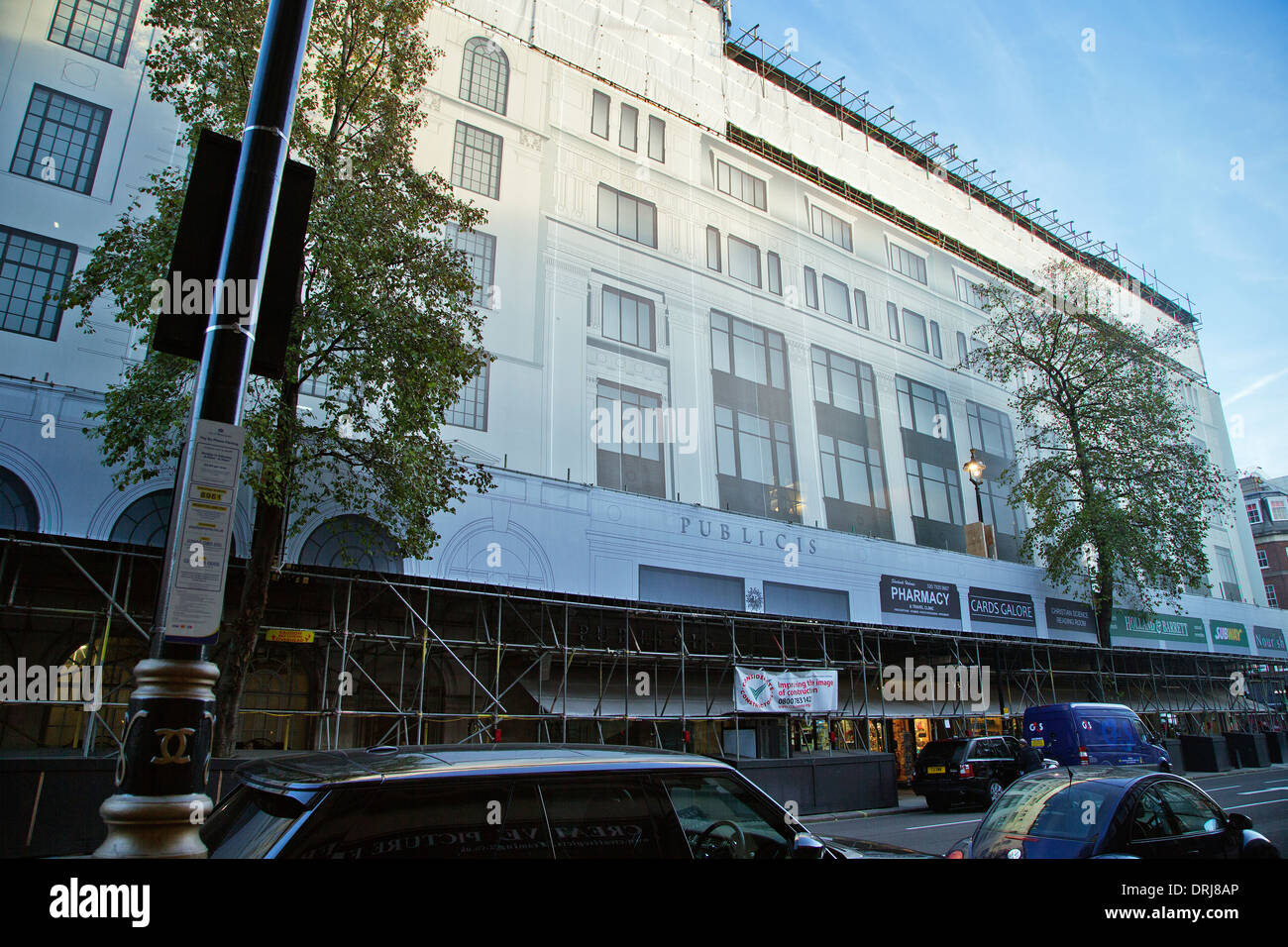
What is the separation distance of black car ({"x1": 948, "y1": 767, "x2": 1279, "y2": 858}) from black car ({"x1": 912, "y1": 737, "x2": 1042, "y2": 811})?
476 inches

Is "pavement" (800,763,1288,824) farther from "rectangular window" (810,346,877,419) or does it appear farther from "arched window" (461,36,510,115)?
"arched window" (461,36,510,115)

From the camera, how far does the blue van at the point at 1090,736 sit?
18109 mm

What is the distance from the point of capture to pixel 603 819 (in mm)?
3455

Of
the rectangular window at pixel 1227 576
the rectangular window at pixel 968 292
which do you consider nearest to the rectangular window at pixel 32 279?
the rectangular window at pixel 968 292

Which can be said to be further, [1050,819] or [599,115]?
[599,115]

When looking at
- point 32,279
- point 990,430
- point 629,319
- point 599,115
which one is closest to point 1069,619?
point 990,430

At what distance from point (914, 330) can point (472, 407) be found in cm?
2113

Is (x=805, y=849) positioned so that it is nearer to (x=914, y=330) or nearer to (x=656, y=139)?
(x=656, y=139)

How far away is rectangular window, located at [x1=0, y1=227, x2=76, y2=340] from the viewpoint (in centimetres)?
1489

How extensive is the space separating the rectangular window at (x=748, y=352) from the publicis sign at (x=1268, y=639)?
1331 inches

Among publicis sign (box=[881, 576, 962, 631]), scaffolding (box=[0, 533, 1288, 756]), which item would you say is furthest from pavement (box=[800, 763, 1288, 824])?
publicis sign (box=[881, 576, 962, 631])

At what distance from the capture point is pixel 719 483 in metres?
23.7

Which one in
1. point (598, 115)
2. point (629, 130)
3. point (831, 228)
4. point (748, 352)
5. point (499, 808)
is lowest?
point (499, 808)
